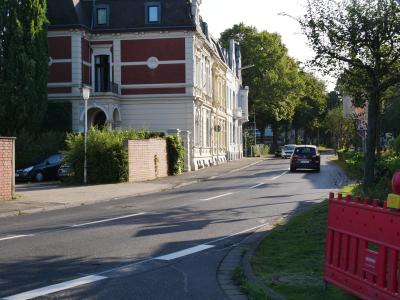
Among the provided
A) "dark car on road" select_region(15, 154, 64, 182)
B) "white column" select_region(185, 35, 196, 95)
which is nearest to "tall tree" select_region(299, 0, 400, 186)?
"dark car on road" select_region(15, 154, 64, 182)

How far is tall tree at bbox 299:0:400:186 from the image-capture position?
514 inches

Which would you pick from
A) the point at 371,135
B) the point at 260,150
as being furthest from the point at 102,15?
the point at 260,150

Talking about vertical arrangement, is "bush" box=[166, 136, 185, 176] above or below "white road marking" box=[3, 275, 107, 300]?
above

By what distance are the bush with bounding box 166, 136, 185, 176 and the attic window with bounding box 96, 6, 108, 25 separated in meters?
11.7

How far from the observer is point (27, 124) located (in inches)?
1332

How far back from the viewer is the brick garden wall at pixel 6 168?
1830 cm

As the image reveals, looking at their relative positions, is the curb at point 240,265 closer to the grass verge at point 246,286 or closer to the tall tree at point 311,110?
the grass verge at point 246,286

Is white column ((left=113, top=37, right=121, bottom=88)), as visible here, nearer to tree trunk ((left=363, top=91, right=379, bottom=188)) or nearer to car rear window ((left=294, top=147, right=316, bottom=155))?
car rear window ((left=294, top=147, right=316, bottom=155))

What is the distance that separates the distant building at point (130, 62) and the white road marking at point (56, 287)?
30.5m

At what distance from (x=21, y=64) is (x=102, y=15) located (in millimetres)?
10208

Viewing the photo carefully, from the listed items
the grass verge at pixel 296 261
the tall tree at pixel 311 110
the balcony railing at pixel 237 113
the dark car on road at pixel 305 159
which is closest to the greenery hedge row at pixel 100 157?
the dark car on road at pixel 305 159

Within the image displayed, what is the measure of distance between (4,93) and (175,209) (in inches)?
771

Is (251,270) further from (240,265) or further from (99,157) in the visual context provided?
(99,157)

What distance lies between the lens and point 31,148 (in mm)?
32406
